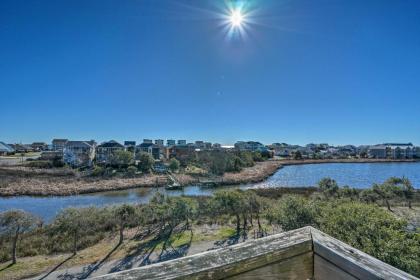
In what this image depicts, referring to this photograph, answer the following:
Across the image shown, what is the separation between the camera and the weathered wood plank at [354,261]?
2.55 feet

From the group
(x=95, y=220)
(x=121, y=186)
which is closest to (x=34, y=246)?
(x=95, y=220)

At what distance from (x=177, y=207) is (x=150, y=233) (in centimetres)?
199

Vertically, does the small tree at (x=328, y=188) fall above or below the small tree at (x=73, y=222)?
above

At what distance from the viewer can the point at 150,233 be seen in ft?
42.4

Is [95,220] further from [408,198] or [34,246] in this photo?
[408,198]

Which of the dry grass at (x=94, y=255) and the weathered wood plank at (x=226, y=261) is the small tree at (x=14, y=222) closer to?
the dry grass at (x=94, y=255)

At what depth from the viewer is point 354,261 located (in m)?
0.83

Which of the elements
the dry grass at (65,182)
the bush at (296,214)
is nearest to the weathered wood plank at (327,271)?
the bush at (296,214)

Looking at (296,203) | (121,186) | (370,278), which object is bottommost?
(121,186)

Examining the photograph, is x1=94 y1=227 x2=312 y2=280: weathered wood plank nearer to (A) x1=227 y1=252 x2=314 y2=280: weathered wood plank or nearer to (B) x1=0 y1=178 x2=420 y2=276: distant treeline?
(A) x1=227 y1=252 x2=314 y2=280: weathered wood plank

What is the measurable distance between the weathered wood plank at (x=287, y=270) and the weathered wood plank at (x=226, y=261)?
0.01 metres

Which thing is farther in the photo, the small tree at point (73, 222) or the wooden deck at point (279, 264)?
the small tree at point (73, 222)

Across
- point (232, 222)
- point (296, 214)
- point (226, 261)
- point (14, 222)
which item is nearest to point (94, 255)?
point (14, 222)

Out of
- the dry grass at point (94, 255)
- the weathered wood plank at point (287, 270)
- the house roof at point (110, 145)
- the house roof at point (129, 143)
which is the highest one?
the house roof at point (129, 143)
